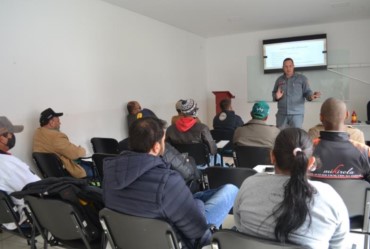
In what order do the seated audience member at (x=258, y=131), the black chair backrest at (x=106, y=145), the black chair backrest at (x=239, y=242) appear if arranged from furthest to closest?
1. the black chair backrest at (x=106, y=145)
2. the seated audience member at (x=258, y=131)
3. the black chair backrest at (x=239, y=242)

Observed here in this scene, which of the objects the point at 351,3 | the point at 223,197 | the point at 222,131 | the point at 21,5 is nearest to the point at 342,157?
the point at 223,197

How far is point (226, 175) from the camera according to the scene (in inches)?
91.8

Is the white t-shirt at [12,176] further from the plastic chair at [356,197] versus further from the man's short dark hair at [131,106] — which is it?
the man's short dark hair at [131,106]

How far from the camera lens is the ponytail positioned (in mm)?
1139

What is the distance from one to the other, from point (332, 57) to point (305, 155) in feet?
21.7

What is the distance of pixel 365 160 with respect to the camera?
195 cm

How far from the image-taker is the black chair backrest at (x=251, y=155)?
297cm

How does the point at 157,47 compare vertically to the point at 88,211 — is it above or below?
above

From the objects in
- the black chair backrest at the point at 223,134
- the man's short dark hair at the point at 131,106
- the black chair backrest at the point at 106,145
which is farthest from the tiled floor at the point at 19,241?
the man's short dark hair at the point at 131,106

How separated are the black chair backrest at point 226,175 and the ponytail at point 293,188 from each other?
97 cm

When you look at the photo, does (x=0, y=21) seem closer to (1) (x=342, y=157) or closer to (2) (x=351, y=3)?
(1) (x=342, y=157)

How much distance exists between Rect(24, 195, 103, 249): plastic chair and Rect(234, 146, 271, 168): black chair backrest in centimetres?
165

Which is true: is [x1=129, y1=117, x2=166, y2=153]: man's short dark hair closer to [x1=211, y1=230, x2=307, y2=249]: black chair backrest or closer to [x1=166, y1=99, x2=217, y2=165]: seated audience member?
[x1=211, y1=230, x2=307, y2=249]: black chair backrest

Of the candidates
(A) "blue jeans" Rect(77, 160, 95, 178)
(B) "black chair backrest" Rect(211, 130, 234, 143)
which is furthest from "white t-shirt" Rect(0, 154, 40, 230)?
(B) "black chair backrest" Rect(211, 130, 234, 143)
